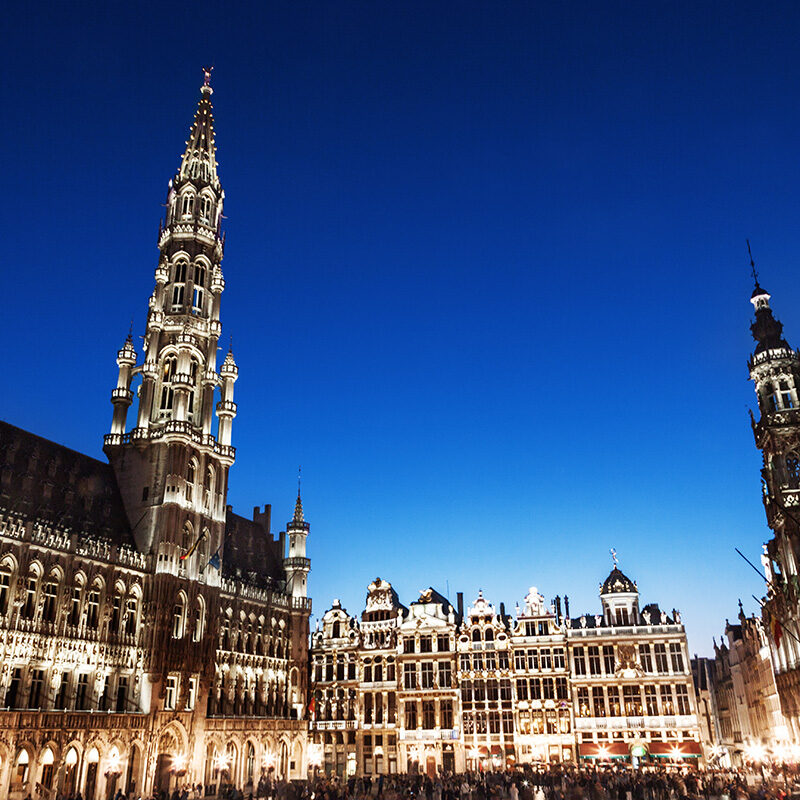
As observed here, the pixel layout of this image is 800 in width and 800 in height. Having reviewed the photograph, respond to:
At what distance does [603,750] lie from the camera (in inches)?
2361

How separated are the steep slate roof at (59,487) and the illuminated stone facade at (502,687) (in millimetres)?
27178

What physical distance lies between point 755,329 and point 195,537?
4702cm

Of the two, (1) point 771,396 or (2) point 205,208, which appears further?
(2) point 205,208

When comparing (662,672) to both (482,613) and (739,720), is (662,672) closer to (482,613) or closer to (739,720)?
(482,613)

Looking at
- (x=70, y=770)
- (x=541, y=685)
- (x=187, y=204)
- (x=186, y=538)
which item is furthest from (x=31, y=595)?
(x=541, y=685)

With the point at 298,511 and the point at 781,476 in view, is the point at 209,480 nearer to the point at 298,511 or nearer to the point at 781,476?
the point at 298,511

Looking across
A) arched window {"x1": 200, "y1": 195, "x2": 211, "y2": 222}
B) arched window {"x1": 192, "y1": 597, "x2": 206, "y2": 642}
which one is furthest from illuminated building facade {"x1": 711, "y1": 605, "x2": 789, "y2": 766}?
arched window {"x1": 200, "y1": 195, "x2": 211, "y2": 222}

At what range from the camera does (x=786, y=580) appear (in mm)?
53375

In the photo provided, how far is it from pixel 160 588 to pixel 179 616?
3058mm

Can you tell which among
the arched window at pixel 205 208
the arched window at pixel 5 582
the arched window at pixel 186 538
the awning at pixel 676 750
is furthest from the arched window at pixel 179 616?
the awning at pixel 676 750

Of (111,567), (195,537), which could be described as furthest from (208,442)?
(111,567)

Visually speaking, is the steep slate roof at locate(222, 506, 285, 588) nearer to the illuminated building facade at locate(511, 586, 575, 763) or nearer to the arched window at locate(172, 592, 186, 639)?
the arched window at locate(172, 592, 186, 639)

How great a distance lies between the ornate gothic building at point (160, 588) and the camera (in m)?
40.8

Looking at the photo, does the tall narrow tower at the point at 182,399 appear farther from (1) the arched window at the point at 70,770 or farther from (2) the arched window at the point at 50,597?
(1) the arched window at the point at 70,770
